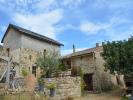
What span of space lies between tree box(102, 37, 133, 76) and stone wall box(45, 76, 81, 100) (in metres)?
4.30

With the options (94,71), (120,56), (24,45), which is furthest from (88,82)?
(24,45)

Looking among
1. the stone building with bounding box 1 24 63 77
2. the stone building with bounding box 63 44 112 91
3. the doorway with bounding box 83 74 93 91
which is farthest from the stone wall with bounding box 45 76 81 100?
the stone building with bounding box 1 24 63 77

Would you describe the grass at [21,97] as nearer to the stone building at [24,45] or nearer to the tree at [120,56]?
the tree at [120,56]

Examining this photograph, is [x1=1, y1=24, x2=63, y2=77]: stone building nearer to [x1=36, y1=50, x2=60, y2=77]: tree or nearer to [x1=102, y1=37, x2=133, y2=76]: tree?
[x1=36, y1=50, x2=60, y2=77]: tree

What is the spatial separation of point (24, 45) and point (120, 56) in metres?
14.3

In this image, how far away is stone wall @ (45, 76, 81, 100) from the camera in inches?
997

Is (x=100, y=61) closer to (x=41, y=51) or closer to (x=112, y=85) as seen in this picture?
(x=112, y=85)

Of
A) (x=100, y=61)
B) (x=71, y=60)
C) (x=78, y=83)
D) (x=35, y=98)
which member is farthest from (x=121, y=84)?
(x=35, y=98)

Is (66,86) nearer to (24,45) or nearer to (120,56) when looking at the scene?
(120,56)

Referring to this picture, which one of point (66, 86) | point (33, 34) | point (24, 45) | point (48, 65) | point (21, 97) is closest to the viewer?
point (21, 97)

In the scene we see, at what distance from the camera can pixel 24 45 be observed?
3484cm

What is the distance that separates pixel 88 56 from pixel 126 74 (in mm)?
8424

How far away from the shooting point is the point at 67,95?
25344mm

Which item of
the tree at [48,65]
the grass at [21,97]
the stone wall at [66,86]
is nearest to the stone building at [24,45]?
the tree at [48,65]
